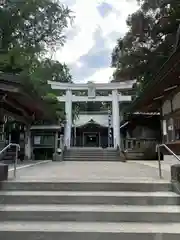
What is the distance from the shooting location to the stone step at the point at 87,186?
4.80 meters

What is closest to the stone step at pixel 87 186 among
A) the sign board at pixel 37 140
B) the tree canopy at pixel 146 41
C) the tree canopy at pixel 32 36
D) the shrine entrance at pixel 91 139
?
the tree canopy at pixel 32 36

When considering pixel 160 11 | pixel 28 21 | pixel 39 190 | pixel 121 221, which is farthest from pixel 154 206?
pixel 160 11

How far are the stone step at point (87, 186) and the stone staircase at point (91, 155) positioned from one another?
498 inches

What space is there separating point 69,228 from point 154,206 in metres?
1.42

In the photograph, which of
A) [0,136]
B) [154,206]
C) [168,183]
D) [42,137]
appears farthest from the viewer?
→ [42,137]

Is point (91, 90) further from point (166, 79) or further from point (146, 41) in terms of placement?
point (166, 79)

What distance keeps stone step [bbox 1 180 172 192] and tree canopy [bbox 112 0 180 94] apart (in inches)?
604

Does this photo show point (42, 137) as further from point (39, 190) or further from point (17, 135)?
point (39, 190)

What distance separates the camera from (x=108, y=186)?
191 inches

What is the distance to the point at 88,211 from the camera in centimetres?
404

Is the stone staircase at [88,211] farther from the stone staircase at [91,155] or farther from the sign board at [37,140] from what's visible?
the sign board at [37,140]

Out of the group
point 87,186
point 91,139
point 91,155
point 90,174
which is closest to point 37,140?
point 91,155

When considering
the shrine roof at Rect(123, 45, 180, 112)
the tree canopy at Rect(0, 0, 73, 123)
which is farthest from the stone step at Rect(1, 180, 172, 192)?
the tree canopy at Rect(0, 0, 73, 123)

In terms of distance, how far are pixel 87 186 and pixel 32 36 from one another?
15983 millimetres
